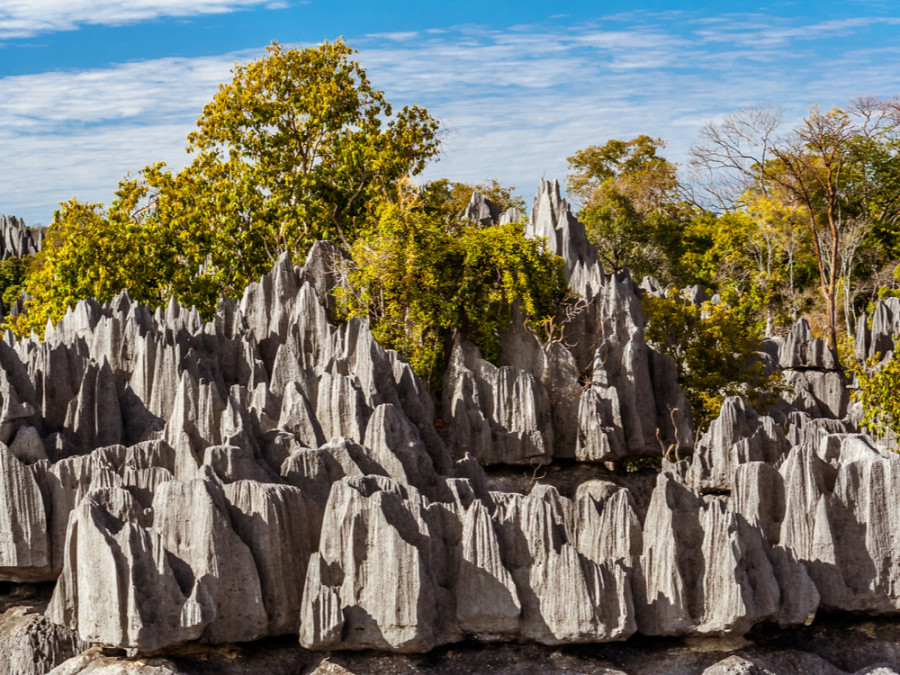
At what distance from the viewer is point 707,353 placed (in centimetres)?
2975

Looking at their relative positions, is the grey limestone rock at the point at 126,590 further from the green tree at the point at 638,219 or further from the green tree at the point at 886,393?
the green tree at the point at 638,219

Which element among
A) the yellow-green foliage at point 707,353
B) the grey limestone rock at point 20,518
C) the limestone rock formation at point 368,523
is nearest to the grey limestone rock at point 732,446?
the limestone rock formation at point 368,523

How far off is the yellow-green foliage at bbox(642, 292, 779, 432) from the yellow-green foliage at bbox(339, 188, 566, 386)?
3191mm

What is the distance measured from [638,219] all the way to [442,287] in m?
29.7

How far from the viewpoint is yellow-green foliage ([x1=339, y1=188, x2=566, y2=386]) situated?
28.4m

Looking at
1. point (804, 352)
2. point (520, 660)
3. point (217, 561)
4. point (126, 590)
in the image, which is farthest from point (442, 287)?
point (126, 590)

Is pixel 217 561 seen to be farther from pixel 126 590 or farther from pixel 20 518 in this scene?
pixel 20 518

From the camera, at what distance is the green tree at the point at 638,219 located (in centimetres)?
5459

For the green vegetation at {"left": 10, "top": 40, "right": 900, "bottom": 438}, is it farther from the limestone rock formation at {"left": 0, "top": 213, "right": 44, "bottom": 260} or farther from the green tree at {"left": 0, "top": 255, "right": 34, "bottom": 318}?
the limestone rock formation at {"left": 0, "top": 213, "right": 44, "bottom": 260}

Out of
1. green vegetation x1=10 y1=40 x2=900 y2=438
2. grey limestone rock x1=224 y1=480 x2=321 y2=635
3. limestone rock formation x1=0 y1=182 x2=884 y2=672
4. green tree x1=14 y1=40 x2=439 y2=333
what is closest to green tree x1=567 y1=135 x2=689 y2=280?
green vegetation x1=10 y1=40 x2=900 y2=438

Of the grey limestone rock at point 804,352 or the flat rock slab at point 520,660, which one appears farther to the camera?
the grey limestone rock at point 804,352

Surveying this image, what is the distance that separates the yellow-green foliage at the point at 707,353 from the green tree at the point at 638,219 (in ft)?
71.2

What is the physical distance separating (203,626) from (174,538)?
159 cm

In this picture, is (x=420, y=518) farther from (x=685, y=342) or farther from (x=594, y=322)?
(x=685, y=342)
